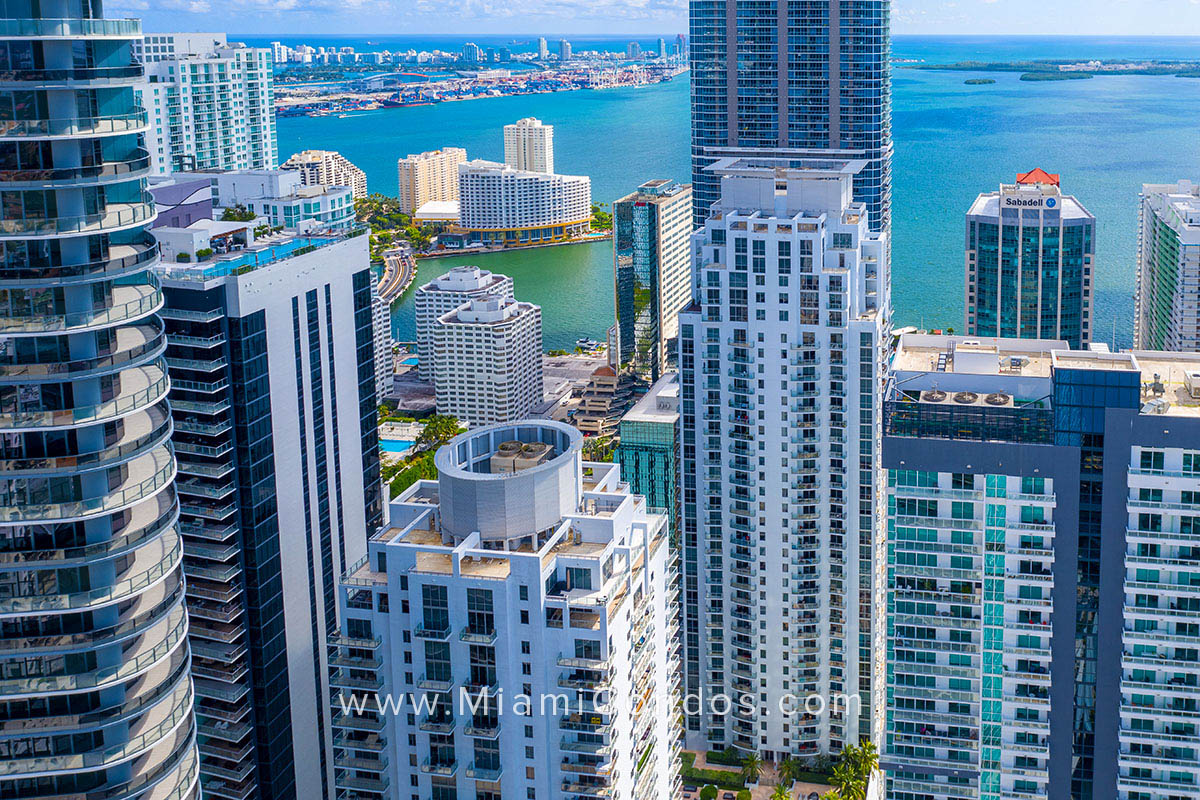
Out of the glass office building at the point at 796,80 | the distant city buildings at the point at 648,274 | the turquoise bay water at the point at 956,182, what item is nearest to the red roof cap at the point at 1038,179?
the glass office building at the point at 796,80

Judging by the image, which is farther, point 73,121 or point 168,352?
point 168,352

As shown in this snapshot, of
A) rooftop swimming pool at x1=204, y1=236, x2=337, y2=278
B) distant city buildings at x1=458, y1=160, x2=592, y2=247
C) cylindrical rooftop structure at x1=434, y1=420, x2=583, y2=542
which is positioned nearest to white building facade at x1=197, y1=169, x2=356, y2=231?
rooftop swimming pool at x1=204, y1=236, x2=337, y2=278

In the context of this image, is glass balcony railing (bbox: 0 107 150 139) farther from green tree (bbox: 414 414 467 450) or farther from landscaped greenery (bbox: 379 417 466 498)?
green tree (bbox: 414 414 467 450)

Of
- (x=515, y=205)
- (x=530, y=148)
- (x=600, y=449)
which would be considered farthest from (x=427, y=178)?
(x=600, y=449)

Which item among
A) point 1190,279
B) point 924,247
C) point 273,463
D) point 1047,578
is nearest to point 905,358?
point 1047,578

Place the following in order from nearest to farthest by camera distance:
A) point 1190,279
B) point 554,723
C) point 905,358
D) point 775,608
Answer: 1. point 554,723
2. point 905,358
3. point 775,608
4. point 1190,279

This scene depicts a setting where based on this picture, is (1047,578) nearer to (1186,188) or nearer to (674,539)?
(674,539)
